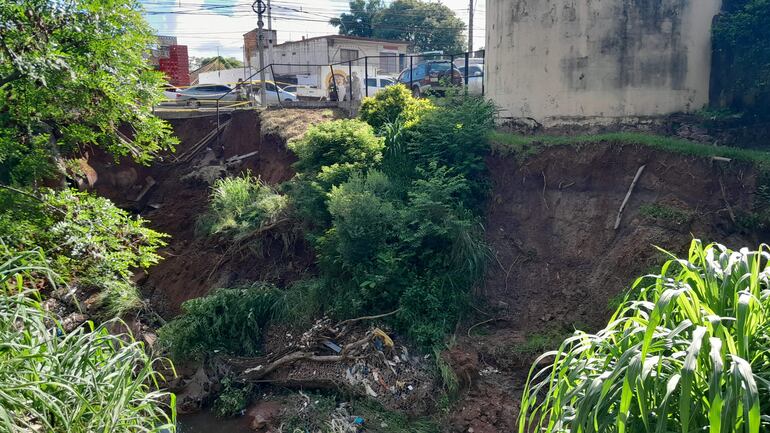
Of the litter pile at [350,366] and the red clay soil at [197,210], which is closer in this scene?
the litter pile at [350,366]

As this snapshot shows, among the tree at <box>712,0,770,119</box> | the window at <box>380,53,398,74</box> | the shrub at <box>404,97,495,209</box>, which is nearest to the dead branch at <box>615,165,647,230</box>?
the shrub at <box>404,97,495,209</box>

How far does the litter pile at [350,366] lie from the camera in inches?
322

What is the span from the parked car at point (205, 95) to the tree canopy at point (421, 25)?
19.4 meters

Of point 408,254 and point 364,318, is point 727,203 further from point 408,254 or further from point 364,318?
point 364,318

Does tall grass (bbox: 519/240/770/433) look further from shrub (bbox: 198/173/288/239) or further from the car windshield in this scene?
the car windshield

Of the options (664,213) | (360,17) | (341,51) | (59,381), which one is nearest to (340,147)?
(664,213)

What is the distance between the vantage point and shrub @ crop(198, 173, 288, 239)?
11.8 metres

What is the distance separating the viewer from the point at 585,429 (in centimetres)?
276

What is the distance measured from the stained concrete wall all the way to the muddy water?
24.6 ft

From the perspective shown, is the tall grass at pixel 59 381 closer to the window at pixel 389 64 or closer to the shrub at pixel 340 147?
the shrub at pixel 340 147

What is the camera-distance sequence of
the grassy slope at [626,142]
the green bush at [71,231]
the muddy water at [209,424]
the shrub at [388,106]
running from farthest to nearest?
the shrub at [388,106] → the muddy water at [209,424] → the grassy slope at [626,142] → the green bush at [71,231]

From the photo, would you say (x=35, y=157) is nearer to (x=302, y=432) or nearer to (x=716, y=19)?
(x=302, y=432)

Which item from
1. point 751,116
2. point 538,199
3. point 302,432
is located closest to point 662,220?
point 538,199

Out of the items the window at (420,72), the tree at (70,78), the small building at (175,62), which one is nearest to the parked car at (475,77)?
the window at (420,72)
